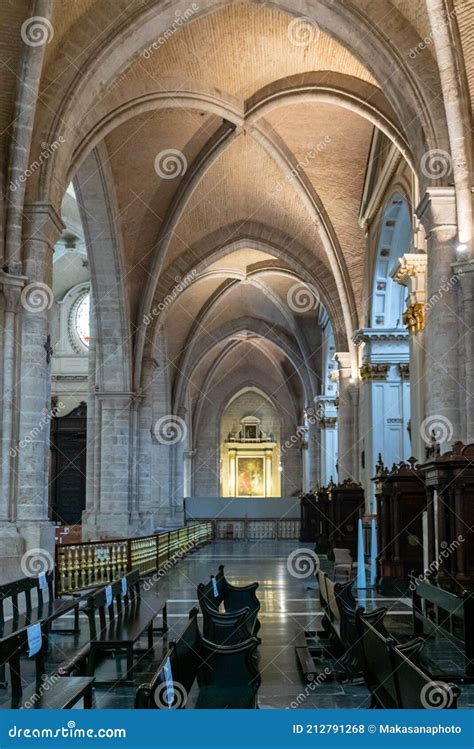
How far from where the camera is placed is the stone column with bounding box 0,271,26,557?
1125 centimetres

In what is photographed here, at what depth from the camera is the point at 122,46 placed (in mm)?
12836

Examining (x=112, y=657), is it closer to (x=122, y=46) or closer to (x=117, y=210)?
(x=122, y=46)

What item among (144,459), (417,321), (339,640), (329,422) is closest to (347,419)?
(144,459)

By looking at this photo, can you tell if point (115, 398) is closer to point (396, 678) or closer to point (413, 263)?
point (413, 263)

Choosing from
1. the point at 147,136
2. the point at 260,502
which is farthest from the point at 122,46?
the point at 260,502

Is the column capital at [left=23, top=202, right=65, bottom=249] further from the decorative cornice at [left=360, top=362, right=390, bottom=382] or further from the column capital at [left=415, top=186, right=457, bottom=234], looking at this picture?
the decorative cornice at [left=360, top=362, right=390, bottom=382]

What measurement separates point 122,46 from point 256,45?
385 centimetres

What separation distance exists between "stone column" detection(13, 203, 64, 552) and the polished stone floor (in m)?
1.65

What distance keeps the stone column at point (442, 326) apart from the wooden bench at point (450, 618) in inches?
111

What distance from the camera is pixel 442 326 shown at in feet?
37.5

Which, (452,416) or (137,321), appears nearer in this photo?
(452,416)

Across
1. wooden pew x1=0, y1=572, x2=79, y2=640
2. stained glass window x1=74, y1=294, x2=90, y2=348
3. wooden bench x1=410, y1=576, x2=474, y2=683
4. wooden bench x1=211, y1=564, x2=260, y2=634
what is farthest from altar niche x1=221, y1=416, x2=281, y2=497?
wooden pew x1=0, y1=572, x2=79, y2=640

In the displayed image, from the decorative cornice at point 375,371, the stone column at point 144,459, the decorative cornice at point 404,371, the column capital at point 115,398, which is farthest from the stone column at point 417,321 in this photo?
the stone column at point 144,459

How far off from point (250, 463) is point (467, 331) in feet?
118
